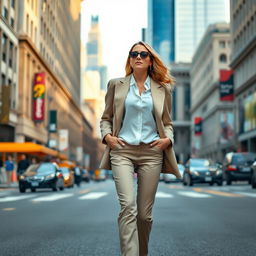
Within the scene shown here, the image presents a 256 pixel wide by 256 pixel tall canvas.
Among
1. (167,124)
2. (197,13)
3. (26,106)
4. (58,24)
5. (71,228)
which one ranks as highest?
(197,13)

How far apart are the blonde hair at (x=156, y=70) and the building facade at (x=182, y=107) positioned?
450 ft

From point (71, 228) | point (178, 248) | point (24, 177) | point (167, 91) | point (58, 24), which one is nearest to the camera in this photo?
point (167, 91)

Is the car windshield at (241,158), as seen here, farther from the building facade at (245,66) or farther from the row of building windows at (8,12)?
the building facade at (245,66)

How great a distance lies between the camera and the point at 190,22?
175125 millimetres

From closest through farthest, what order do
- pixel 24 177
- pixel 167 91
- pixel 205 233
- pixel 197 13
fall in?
pixel 167 91 < pixel 205 233 < pixel 24 177 < pixel 197 13

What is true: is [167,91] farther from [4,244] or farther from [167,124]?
[4,244]

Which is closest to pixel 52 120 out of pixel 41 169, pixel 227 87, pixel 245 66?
pixel 227 87

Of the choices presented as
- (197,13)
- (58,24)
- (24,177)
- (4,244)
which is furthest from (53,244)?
(197,13)

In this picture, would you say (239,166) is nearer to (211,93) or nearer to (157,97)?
(157,97)

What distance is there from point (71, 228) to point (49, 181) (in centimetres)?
1433

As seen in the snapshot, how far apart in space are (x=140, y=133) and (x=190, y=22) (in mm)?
176075

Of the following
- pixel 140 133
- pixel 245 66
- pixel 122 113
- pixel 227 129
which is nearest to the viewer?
pixel 140 133

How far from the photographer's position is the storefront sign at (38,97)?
49.6 m

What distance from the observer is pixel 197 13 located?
575 ft
